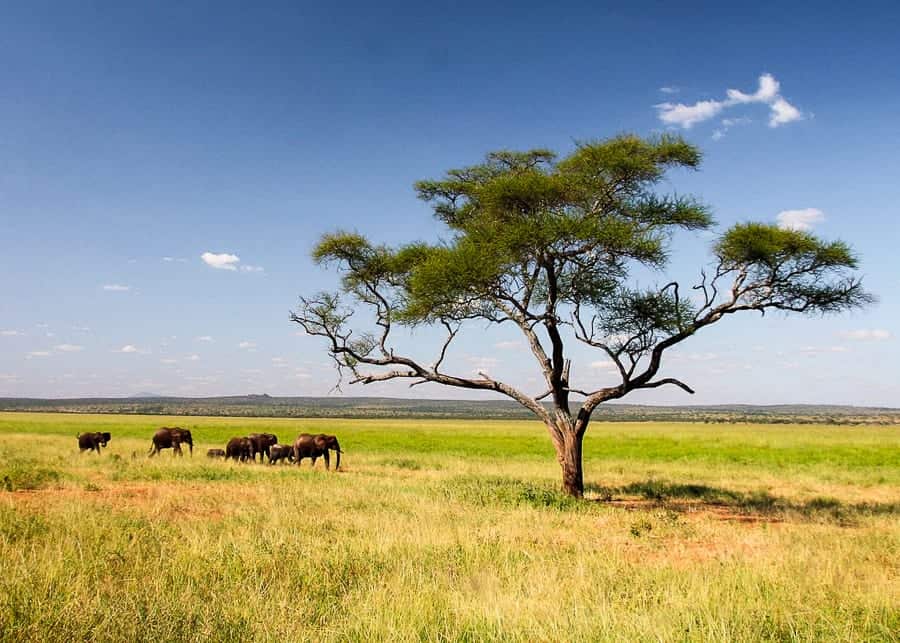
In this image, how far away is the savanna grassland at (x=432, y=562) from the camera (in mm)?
6008

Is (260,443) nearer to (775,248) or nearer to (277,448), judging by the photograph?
(277,448)

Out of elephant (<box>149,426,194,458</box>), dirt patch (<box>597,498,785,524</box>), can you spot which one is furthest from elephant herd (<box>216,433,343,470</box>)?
dirt patch (<box>597,498,785,524</box>)

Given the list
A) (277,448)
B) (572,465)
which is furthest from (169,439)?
(572,465)

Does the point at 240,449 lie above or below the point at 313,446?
below

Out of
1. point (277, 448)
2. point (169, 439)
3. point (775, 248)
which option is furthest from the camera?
point (169, 439)

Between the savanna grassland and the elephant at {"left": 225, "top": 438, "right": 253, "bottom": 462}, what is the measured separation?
8.46 metres

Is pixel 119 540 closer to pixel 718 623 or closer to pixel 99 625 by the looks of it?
pixel 99 625

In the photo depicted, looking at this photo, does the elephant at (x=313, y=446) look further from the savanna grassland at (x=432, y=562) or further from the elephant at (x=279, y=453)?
the savanna grassland at (x=432, y=562)

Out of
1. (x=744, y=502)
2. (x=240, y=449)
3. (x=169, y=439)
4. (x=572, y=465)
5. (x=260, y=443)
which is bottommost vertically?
(x=744, y=502)

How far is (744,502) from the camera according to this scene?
18.1 m

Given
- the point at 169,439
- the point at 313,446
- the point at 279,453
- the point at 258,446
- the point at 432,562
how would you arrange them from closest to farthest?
the point at 432,562
the point at 313,446
the point at 279,453
the point at 258,446
the point at 169,439

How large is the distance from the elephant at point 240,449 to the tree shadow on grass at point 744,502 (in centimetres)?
1557

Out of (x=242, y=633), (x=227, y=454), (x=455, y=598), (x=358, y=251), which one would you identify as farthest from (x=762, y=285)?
(x=227, y=454)

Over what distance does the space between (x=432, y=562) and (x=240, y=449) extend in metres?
21.6
